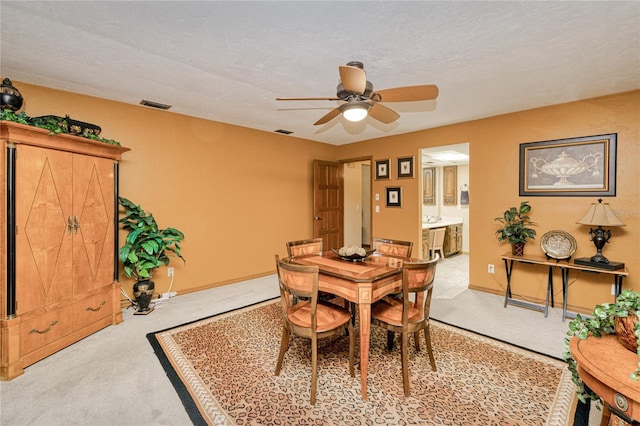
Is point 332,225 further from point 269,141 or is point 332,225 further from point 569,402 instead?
point 569,402

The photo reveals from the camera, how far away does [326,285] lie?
86.2 inches

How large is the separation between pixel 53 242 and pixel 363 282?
108 inches

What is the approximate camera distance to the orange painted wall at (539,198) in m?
3.05

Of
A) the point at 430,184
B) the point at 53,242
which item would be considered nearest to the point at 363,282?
the point at 53,242

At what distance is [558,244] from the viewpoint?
11.1 feet

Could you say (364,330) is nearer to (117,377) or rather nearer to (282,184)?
(117,377)

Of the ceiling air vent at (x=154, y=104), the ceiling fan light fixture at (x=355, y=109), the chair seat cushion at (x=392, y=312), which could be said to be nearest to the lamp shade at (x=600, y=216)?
the chair seat cushion at (x=392, y=312)

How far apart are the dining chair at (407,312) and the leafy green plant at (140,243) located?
2.65 metres

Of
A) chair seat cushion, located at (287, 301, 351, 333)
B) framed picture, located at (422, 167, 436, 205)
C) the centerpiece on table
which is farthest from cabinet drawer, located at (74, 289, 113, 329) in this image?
framed picture, located at (422, 167, 436, 205)

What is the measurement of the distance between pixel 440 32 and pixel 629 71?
2.07 m

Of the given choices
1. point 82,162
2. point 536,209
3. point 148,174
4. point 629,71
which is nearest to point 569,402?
point 536,209

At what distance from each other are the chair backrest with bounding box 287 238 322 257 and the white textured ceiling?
5.48 feet

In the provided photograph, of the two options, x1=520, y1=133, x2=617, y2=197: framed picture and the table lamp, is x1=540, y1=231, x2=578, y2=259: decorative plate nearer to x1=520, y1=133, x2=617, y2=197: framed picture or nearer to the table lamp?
the table lamp

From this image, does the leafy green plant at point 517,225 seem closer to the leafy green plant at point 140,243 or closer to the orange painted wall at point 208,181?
the orange painted wall at point 208,181
